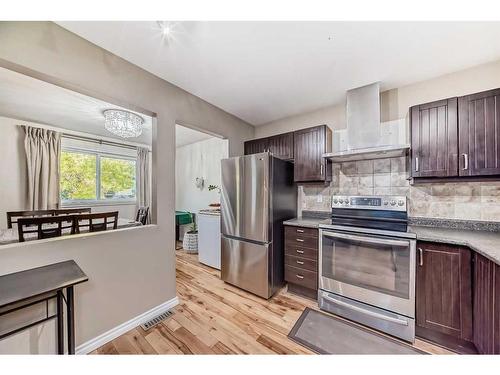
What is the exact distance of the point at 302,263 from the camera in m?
2.30

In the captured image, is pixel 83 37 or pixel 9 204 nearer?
pixel 83 37

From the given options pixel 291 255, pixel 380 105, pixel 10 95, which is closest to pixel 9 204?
pixel 10 95

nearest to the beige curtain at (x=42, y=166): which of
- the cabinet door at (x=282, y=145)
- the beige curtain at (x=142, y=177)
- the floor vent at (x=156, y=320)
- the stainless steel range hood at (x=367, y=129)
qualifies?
the beige curtain at (x=142, y=177)

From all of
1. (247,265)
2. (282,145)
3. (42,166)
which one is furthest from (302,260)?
(42,166)

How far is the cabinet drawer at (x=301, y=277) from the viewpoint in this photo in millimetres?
2205

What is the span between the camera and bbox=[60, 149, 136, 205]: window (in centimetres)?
379

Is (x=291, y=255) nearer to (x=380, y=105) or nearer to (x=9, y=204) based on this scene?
(x=380, y=105)

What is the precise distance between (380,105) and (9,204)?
571 cm

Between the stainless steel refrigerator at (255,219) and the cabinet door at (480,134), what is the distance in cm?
171

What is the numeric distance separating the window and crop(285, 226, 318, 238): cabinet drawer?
419cm

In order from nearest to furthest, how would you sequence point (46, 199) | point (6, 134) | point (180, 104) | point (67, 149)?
point (180, 104) < point (6, 134) < point (46, 199) < point (67, 149)

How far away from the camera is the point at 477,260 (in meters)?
1.38
